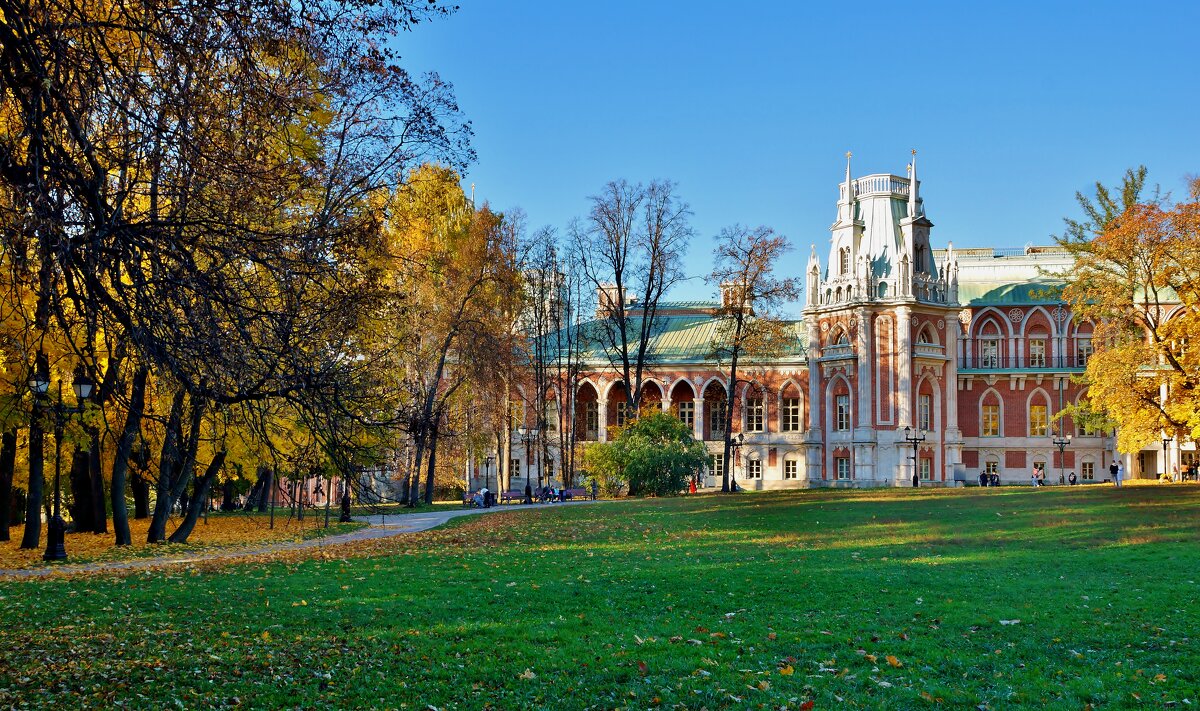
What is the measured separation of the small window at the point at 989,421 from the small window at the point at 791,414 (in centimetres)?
1079

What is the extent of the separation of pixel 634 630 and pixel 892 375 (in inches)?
1838

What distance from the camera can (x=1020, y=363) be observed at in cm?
6306

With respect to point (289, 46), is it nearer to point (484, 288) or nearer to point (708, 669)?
point (708, 669)

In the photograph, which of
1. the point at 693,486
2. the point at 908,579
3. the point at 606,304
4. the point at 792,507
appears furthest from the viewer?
the point at 606,304

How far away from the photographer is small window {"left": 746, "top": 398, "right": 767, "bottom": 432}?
6309 centimetres

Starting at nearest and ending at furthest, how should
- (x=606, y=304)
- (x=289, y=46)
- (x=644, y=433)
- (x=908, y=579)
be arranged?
(x=289, y=46)
(x=908, y=579)
(x=644, y=433)
(x=606, y=304)

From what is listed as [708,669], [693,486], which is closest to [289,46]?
[708,669]

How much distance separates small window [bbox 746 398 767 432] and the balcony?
11.8 meters

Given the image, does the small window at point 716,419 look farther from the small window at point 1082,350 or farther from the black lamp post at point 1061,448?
the small window at point 1082,350

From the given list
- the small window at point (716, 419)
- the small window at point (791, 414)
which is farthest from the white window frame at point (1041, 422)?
the small window at point (716, 419)

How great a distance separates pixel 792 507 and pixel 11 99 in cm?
2678

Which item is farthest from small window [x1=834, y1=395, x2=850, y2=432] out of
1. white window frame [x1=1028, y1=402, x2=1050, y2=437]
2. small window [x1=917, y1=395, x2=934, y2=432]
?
white window frame [x1=1028, y1=402, x2=1050, y2=437]

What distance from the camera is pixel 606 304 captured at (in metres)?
54.4

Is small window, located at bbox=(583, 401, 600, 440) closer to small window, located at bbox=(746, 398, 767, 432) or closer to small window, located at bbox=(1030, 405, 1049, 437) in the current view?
small window, located at bbox=(746, 398, 767, 432)
